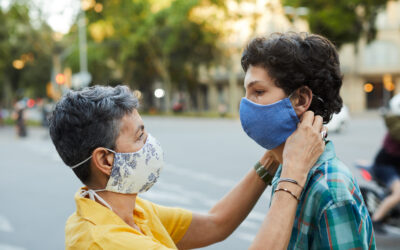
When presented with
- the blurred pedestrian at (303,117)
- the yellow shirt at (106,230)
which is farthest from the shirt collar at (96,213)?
the blurred pedestrian at (303,117)

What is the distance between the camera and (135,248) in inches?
68.0

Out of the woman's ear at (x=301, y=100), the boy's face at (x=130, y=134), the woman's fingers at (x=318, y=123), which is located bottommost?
the boy's face at (x=130, y=134)

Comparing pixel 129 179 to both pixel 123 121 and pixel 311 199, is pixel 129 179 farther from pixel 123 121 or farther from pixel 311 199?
pixel 311 199

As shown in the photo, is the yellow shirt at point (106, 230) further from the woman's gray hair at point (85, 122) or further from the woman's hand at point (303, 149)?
the woman's hand at point (303, 149)

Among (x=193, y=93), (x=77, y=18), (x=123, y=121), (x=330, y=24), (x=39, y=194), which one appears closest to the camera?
(x=123, y=121)

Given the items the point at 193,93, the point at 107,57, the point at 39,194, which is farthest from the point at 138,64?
the point at 39,194

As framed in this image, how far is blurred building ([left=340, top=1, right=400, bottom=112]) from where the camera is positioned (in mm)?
45594

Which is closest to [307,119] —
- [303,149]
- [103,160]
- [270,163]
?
[303,149]

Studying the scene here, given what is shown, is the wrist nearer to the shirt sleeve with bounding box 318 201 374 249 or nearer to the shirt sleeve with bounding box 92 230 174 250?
the shirt sleeve with bounding box 318 201 374 249

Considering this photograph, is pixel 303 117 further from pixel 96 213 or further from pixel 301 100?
pixel 96 213

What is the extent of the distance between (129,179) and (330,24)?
26714 millimetres

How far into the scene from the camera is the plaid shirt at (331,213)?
1.60 metres

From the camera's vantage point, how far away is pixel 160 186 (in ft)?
29.4

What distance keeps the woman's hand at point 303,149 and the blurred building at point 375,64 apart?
45.4 meters
